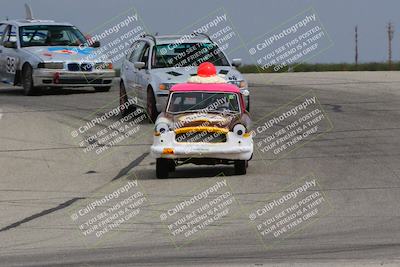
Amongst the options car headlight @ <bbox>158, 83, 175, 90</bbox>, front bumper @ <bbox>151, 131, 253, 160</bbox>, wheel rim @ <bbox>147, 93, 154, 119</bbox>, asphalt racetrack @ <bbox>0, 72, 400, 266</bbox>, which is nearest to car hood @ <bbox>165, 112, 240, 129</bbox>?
front bumper @ <bbox>151, 131, 253, 160</bbox>

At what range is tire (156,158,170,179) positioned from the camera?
1527 centimetres

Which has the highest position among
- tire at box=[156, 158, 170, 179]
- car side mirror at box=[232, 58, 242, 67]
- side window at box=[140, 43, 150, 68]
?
tire at box=[156, 158, 170, 179]

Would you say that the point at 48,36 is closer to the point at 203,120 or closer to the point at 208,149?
the point at 203,120

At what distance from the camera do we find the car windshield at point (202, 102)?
15898mm

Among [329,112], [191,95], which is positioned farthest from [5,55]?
[191,95]

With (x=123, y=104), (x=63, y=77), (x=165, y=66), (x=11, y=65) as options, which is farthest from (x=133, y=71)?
(x=11, y=65)

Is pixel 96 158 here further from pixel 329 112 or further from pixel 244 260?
pixel 244 260

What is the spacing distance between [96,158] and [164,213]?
528 cm

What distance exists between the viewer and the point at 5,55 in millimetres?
27781

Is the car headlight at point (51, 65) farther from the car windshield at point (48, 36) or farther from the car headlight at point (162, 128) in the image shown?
the car headlight at point (162, 128)

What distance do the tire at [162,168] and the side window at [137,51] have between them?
715 cm

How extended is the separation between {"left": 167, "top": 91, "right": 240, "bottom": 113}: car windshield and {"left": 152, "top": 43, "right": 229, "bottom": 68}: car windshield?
497 cm

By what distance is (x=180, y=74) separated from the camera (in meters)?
20.6

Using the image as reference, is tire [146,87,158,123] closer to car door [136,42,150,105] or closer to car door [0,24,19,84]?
car door [136,42,150,105]
